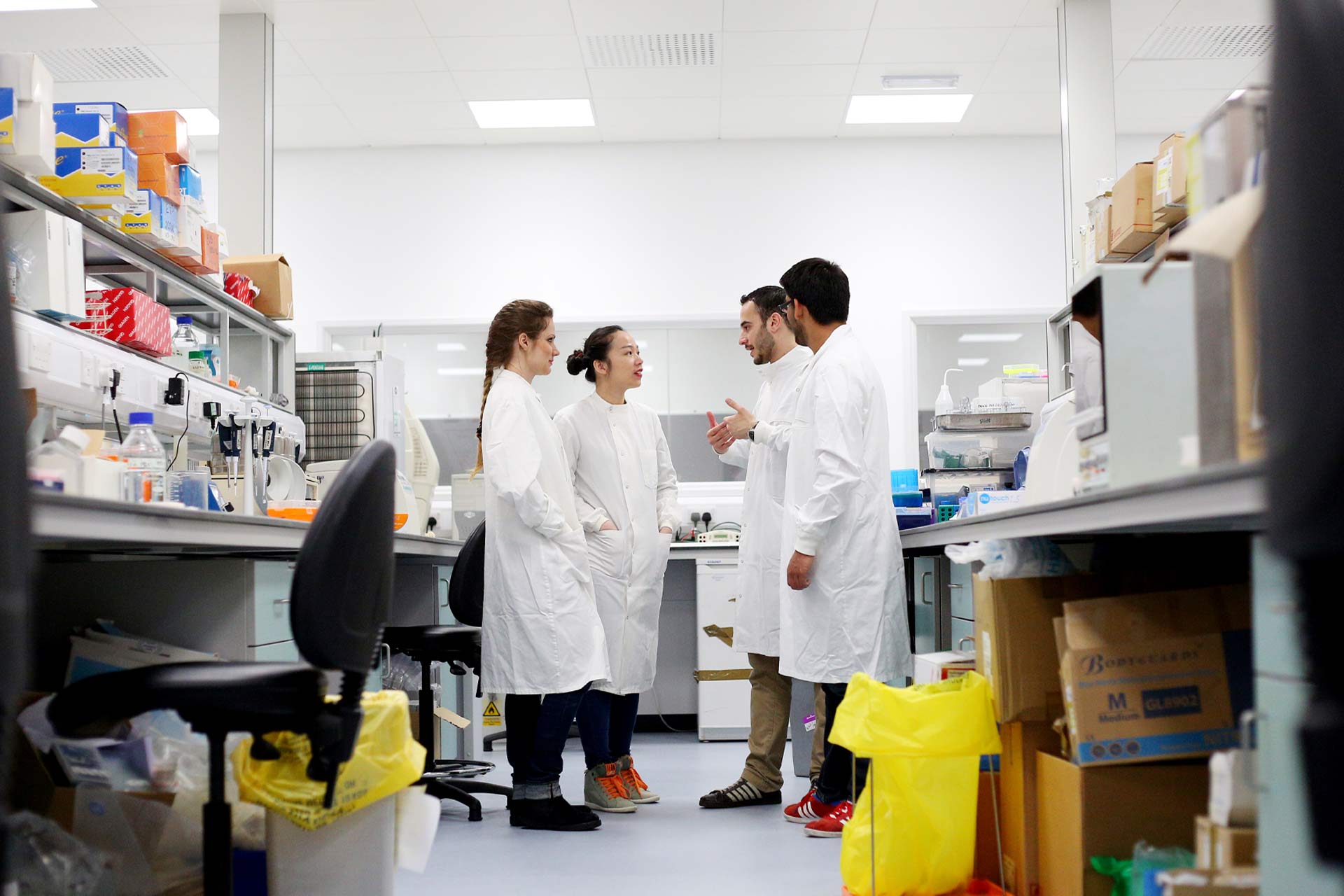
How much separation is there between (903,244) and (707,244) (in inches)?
40.4

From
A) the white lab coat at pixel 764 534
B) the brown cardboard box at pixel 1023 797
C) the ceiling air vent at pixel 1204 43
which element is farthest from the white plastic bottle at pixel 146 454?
the ceiling air vent at pixel 1204 43

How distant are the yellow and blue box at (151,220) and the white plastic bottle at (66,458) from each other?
4.45ft

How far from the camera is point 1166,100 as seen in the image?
17.9 feet

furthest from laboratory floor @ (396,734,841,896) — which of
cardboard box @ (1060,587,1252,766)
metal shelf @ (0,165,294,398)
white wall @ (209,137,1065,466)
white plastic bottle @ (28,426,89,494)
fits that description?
white wall @ (209,137,1065,466)

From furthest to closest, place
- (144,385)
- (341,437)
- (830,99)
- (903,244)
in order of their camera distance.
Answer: (903,244), (830,99), (341,437), (144,385)

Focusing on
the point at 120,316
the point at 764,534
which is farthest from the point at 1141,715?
the point at 120,316

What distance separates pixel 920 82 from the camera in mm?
5219

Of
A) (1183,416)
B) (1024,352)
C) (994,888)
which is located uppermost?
(1024,352)

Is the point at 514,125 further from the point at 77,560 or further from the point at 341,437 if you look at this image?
the point at 77,560

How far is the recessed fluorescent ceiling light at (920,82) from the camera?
5.17m

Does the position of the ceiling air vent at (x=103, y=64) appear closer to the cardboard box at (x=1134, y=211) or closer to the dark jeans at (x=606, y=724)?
the dark jeans at (x=606, y=724)

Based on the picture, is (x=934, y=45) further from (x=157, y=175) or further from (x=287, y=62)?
(x=157, y=175)

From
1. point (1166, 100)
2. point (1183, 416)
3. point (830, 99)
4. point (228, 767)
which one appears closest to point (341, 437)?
point (228, 767)

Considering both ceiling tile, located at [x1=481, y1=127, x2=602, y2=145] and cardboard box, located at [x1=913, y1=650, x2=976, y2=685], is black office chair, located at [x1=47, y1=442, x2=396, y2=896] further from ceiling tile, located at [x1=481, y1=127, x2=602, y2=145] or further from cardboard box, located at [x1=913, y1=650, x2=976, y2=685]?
ceiling tile, located at [x1=481, y1=127, x2=602, y2=145]
